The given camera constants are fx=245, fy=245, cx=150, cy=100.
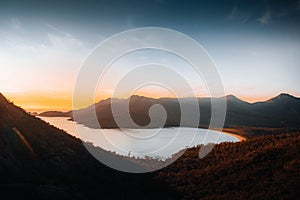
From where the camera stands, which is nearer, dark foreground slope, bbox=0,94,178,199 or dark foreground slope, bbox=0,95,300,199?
dark foreground slope, bbox=0,94,178,199

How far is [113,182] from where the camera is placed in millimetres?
22859

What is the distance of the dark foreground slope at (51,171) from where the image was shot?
56.4 feet

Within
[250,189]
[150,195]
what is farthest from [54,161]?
[250,189]

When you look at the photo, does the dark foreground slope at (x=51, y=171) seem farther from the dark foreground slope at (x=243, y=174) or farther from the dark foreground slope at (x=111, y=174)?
the dark foreground slope at (x=243, y=174)

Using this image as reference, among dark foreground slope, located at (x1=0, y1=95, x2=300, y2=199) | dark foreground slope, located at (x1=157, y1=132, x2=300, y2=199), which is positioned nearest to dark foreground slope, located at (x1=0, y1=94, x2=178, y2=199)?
dark foreground slope, located at (x1=0, y1=95, x2=300, y2=199)

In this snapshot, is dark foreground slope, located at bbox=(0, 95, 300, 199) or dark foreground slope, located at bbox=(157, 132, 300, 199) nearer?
dark foreground slope, located at bbox=(0, 95, 300, 199)

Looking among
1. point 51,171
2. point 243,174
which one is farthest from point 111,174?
point 243,174

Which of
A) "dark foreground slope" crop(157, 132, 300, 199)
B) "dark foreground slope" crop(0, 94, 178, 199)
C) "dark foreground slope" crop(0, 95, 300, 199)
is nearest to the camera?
"dark foreground slope" crop(0, 94, 178, 199)

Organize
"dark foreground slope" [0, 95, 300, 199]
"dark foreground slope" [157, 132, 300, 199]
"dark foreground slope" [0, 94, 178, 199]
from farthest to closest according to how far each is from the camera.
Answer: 1. "dark foreground slope" [157, 132, 300, 199]
2. "dark foreground slope" [0, 95, 300, 199]
3. "dark foreground slope" [0, 94, 178, 199]

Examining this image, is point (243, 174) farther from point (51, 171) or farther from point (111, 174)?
point (51, 171)

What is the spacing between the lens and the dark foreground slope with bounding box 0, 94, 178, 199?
56.4ft

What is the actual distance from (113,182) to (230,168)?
11.7 metres

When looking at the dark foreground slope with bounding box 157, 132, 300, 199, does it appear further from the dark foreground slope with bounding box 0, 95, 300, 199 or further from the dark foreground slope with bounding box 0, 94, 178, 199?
the dark foreground slope with bounding box 0, 94, 178, 199

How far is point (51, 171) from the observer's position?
2067 centimetres
